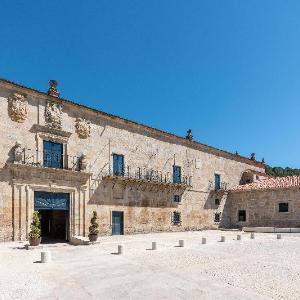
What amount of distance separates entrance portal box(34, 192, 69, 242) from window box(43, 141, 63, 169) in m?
1.74

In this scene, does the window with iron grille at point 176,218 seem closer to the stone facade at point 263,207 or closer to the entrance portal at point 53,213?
the stone facade at point 263,207

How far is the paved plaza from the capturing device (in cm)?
725

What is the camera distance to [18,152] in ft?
57.7

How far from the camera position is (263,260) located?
1191 cm

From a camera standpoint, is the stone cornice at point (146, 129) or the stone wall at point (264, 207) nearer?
the stone cornice at point (146, 129)

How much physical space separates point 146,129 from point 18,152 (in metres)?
10.8

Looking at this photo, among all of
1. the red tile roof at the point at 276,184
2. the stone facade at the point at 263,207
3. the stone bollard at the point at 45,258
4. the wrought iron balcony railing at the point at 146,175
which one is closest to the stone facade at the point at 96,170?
the wrought iron balcony railing at the point at 146,175

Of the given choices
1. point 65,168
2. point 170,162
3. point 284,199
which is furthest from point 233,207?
point 65,168

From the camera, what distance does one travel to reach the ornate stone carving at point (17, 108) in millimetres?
18031

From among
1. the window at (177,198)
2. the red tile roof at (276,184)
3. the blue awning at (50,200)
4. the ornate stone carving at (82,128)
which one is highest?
the ornate stone carving at (82,128)

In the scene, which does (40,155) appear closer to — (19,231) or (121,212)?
(19,231)

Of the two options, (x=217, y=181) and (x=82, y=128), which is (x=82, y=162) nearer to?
(x=82, y=128)

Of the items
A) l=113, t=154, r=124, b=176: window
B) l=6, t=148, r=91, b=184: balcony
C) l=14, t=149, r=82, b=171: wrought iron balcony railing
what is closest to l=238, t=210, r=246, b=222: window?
l=113, t=154, r=124, b=176: window

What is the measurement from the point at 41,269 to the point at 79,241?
25.3 feet
